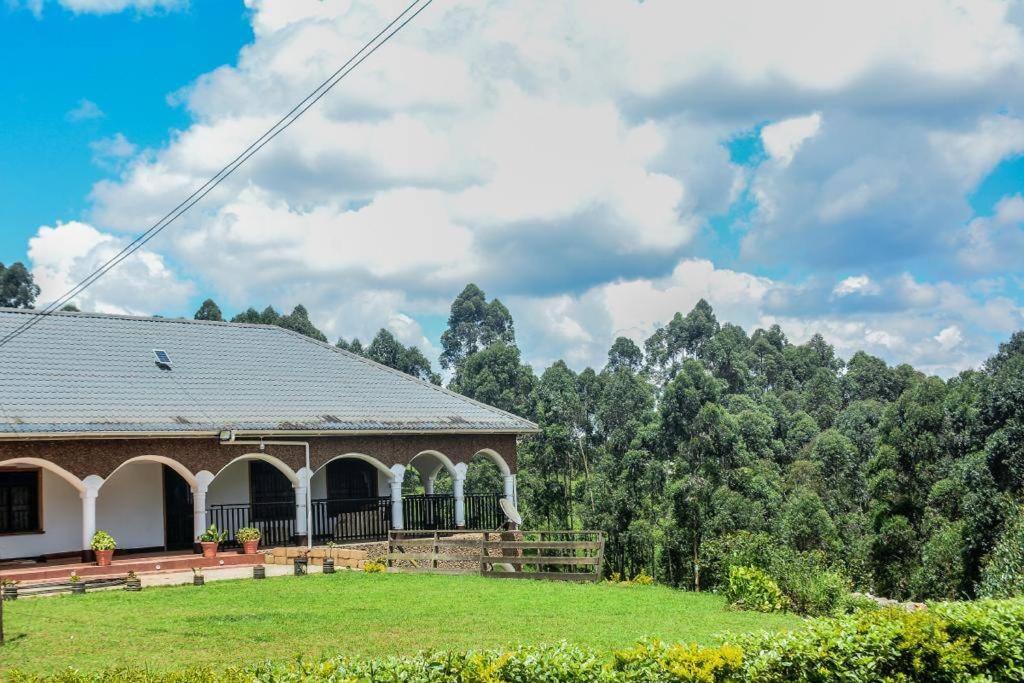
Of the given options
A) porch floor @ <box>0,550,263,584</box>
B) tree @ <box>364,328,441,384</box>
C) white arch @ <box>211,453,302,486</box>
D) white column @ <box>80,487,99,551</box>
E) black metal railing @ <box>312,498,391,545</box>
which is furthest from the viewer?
tree @ <box>364,328,441,384</box>

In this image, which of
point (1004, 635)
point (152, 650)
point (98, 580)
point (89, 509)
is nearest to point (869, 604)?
point (1004, 635)

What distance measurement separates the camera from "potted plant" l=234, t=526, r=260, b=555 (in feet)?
69.9

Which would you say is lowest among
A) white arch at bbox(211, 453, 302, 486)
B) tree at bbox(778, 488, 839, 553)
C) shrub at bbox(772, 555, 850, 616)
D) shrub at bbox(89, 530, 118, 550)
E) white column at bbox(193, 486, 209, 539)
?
tree at bbox(778, 488, 839, 553)

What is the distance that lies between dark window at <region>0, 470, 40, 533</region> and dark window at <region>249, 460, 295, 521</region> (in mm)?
4931

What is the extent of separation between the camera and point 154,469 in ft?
75.3

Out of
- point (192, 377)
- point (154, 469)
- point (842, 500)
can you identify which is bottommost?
point (842, 500)

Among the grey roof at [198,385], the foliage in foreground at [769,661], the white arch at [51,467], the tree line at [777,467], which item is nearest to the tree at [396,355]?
the tree line at [777,467]

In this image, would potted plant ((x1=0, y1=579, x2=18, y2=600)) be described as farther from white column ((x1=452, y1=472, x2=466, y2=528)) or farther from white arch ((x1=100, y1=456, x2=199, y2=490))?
white column ((x1=452, y1=472, x2=466, y2=528))

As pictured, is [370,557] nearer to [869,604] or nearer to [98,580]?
[98,580]

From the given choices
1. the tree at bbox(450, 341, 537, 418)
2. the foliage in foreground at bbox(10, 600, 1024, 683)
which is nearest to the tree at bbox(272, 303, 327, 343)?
the tree at bbox(450, 341, 537, 418)

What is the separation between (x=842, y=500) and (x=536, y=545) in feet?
81.5

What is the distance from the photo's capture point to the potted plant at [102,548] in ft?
63.6

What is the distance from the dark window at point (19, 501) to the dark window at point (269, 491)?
493 cm

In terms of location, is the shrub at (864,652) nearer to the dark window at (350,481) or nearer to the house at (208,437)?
the house at (208,437)
